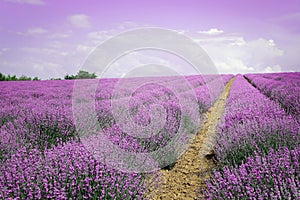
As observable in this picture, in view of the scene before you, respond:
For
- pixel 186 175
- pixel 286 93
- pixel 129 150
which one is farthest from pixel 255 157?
pixel 286 93

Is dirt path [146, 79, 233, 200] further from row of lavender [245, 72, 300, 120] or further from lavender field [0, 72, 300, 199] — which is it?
row of lavender [245, 72, 300, 120]

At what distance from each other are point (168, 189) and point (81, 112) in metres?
1.86

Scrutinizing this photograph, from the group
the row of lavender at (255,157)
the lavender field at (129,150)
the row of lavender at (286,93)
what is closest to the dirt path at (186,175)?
the lavender field at (129,150)

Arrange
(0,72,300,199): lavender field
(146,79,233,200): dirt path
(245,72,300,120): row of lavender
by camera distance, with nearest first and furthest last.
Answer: (0,72,300,199): lavender field → (146,79,233,200): dirt path → (245,72,300,120): row of lavender

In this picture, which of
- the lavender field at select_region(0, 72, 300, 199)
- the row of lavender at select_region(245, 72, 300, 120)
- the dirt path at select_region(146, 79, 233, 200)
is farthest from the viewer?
the row of lavender at select_region(245, 72, 300, 120)

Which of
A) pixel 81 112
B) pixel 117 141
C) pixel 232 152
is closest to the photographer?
pixel 117 141

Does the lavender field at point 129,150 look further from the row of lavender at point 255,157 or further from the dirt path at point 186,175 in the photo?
the dirt path at point 186,175

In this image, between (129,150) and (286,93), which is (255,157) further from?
(286,93)

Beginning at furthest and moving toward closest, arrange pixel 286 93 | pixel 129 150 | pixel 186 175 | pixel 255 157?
1. pixel 286 93
2. pixel 186 175
3. pixel 129 150
4. pixel 255 157

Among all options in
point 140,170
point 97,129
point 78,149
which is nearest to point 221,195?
point 140,170

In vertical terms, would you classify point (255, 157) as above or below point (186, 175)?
above

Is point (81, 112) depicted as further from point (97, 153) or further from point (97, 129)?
point (97, 153)

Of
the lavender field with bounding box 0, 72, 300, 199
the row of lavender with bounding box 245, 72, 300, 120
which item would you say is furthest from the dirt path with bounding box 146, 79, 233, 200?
the row of lavender with bounding box 245, 72, 300, 120

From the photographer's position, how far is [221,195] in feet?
7.46
